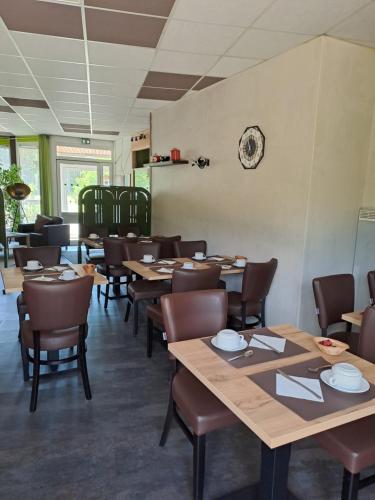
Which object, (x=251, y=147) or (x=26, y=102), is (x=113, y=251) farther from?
(x=26, y=102)

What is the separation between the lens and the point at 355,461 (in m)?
1.33

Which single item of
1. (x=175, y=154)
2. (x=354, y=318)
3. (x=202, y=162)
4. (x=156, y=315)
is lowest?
(x=156, y=315)

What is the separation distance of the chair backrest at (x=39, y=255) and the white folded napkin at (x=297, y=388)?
2.64 meters

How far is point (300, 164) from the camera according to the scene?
3.04m

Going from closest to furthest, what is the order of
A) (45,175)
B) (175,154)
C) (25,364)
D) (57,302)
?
1. (57,302)
2. (25,364)
3. (175,154)
4. (45,175)

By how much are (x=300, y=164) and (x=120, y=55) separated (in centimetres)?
203

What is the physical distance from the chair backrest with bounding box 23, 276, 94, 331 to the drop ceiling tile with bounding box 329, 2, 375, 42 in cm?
257

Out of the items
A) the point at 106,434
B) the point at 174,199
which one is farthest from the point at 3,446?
the point at 174,199

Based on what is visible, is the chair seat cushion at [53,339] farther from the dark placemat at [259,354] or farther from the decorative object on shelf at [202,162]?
the decorative object on shelf at [202,162]

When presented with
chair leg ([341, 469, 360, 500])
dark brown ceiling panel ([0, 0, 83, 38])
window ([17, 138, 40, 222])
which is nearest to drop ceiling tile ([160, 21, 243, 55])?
dark brown ceiling panel ([0, 0, 83, 38])

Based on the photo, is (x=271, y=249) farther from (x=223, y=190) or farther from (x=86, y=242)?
(x=86, y=242)

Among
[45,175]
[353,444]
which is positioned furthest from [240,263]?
[45,175]

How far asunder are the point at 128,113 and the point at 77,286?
14.9ft

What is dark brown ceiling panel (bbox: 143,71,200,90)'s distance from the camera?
4.00m
